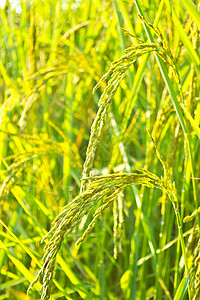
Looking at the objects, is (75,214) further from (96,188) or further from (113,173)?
(113,173)

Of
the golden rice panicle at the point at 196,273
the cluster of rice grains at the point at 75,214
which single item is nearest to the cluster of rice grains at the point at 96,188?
the cluster of rice grains at the point at 75,214

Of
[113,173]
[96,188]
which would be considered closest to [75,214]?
[96,188]

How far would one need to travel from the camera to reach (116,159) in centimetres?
122

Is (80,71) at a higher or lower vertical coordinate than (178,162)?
higher

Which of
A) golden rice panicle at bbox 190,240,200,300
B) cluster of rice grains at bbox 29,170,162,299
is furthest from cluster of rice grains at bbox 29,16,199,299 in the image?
golden rice panicle at bbox 190,240,200,300

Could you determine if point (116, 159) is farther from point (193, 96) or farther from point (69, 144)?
point (193, 96)

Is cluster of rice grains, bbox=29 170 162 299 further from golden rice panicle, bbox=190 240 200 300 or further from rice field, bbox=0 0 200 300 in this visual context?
golden rice panicle, bbox=190 240 200 300

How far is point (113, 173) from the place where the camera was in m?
1.07

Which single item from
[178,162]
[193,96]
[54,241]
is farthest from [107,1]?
[54,241]

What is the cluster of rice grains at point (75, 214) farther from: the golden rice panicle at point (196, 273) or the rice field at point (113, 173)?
the golden rice panicle at point (196, 273)

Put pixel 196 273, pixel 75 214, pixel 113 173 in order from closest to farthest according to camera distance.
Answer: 1. pixel 75 214
2. pixel 196 273
3. pixel 113 173

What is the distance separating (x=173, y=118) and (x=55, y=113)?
3.32 ft

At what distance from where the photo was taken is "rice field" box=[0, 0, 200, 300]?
625mm

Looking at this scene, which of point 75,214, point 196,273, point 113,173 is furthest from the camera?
point 113,173
